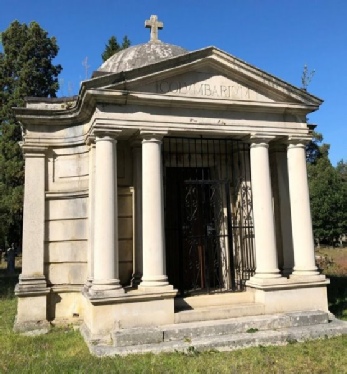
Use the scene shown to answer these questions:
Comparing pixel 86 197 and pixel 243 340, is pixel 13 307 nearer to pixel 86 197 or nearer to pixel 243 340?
pixel 86 197

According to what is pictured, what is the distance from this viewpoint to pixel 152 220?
666 cm

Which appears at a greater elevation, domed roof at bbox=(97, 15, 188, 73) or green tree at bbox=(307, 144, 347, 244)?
domed roof at bbox=(97, 15, 188, 73)

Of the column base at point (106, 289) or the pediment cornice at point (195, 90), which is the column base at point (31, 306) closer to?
the column base at point (106, 289)

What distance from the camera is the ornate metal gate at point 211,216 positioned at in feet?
27.8

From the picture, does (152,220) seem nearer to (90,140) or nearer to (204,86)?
(90,140)

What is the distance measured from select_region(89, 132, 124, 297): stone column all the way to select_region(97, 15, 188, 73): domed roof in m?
2.90

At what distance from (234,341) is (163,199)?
2.85m

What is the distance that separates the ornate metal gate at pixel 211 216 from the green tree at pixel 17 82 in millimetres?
11432

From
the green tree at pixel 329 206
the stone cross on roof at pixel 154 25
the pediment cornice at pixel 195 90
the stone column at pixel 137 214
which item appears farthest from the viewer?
the green tree at pixel 329 206

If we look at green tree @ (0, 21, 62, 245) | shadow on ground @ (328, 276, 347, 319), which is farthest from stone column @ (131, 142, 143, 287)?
green tree @ (0, 21, 62, 245)

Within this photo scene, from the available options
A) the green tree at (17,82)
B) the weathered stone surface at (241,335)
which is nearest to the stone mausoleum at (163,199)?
the weathered stone surface at (241,335)

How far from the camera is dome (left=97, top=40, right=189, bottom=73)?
885 cm

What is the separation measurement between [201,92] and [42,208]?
3.97m

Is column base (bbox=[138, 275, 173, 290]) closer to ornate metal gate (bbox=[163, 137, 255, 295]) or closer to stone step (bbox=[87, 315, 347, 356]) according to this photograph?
stone step (bbox=[87, 315, 347, 356])
